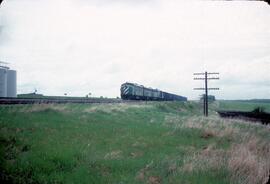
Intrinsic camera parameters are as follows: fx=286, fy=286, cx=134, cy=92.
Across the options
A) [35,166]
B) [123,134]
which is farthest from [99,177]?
[123,134]

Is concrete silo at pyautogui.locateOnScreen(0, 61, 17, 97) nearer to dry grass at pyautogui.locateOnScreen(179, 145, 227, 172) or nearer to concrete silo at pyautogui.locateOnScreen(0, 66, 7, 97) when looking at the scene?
concrete silo at pyautogui.locateOnScreen(0, 66, 7, 97)

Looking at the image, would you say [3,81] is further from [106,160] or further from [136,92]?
[106,160]

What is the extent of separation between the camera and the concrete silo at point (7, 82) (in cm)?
3478

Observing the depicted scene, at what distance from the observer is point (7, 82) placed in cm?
3753

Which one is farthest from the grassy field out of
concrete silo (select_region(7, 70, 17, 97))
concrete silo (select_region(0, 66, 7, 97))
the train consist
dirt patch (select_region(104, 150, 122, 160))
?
the train consist

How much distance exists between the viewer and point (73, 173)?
8016 millimetres

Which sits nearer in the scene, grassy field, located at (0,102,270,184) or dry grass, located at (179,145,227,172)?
grassy field, located at (0,102,270,184)

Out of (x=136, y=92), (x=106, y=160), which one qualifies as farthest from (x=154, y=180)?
(x=136, y=92)

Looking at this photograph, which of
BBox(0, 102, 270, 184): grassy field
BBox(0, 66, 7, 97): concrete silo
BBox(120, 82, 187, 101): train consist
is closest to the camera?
BBox(0, 102, 270, 184): grassy field

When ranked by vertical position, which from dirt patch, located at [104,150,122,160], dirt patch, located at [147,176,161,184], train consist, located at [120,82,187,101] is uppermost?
train consist, located at [120,82,187,101]

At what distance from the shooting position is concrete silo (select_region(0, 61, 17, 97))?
34781 millimetres

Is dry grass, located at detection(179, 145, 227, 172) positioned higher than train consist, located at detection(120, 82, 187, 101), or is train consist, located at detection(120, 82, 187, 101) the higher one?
train consist, located at detection(120, 82, 187, 101)

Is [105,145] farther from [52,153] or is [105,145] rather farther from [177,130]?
[177,130]

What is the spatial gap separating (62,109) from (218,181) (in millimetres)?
16136
